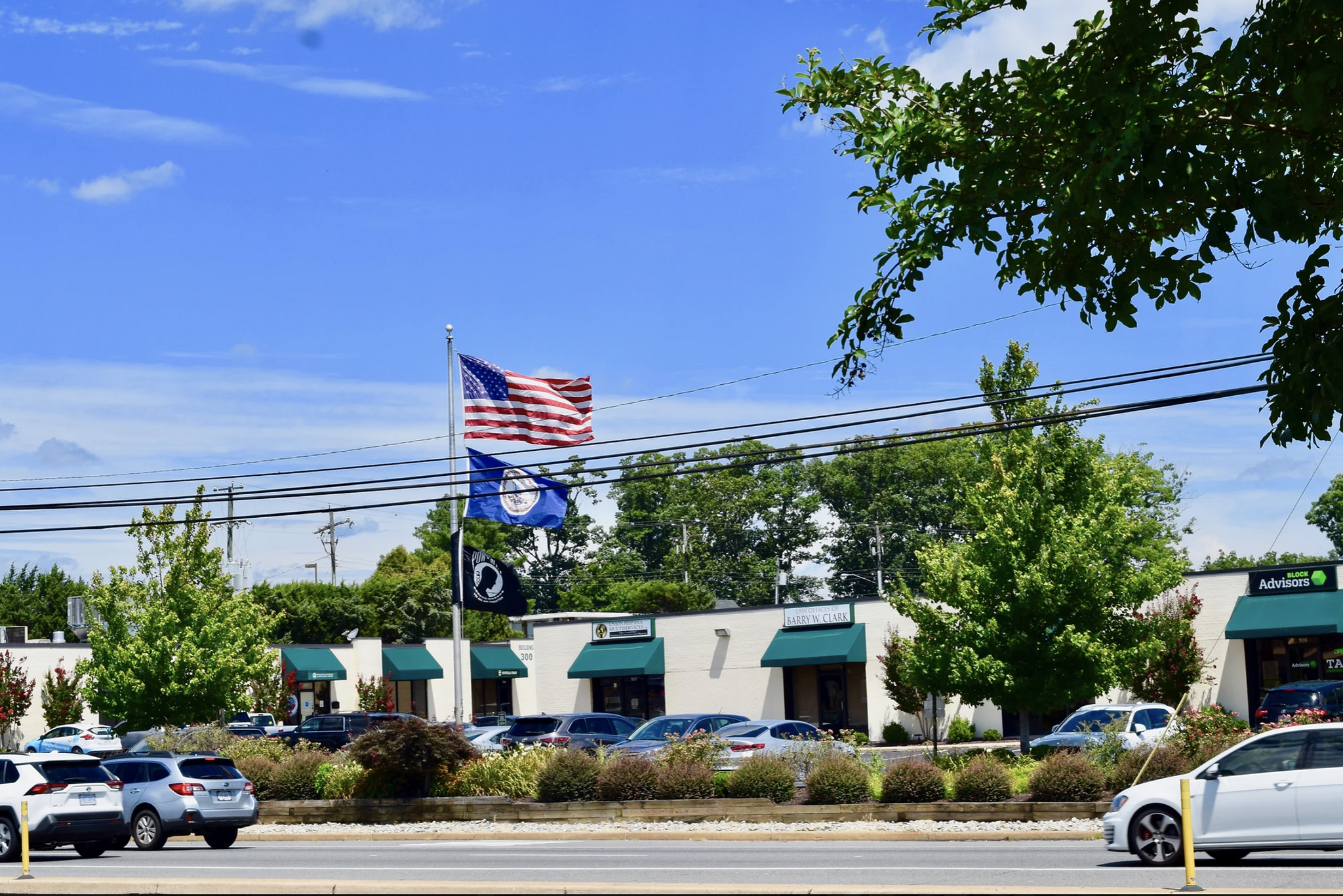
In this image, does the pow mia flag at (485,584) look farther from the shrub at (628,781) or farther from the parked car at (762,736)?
the shrub at (628,781)

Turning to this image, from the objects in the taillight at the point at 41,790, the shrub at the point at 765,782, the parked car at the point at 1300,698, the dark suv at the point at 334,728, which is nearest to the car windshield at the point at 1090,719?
the parked car at the point at 1300,698

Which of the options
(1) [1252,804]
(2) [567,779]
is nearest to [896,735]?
(2) [567,779]

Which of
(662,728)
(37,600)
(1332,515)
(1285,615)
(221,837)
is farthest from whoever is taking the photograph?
(1332,515)

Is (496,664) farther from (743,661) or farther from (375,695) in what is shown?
(743,661)

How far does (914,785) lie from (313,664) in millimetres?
42838

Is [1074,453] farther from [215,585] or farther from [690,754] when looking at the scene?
[215,585]

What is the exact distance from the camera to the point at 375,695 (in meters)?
60.7

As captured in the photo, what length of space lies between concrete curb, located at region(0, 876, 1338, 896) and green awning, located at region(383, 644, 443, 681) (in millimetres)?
47254

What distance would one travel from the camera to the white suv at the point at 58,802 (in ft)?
72.7

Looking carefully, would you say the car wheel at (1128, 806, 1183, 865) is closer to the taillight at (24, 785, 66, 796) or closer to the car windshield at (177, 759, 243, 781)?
the car windshield at (177, 759, 243, 781)

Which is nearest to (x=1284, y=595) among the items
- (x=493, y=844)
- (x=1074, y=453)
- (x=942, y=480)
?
(x=1074, y=453)

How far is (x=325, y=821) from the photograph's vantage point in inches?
1100

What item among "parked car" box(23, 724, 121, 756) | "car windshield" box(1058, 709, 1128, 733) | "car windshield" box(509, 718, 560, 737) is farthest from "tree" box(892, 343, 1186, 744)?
"parked car" box(23, 724, 121, 756)

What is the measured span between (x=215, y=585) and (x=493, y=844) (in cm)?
2118
